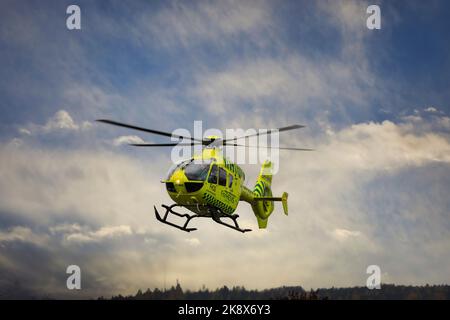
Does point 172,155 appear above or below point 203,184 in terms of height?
above

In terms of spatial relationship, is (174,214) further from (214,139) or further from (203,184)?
(214,139)

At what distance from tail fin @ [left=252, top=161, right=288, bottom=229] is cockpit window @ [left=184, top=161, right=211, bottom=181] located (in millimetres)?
8863

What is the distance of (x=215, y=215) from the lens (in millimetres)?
26672

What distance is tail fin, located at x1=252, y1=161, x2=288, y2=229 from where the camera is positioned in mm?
33625

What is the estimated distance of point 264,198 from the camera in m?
33.0

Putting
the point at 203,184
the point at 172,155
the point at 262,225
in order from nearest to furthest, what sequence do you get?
the point at 203,184 → the point at 172,155 → the point at 262,225

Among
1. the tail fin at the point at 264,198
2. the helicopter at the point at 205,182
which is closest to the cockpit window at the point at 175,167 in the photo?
the helicopter at the point at 205,182

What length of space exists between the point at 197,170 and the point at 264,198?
9.62m

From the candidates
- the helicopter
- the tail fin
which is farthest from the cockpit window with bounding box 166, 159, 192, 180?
the tail fin

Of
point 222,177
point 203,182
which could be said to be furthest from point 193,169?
point 222,177

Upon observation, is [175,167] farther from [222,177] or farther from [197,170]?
[222,177]

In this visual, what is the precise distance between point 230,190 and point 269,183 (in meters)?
11.4

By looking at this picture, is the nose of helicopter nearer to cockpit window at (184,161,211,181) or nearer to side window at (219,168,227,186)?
cockpit window at (184,161,211,181)
